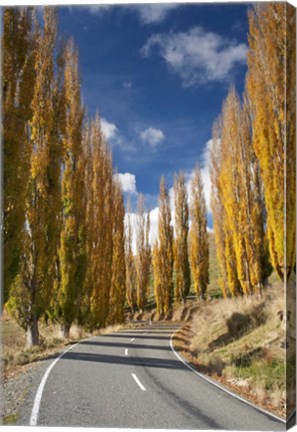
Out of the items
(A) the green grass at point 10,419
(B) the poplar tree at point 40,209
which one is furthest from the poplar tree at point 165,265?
(A) the green grass at point 10,419

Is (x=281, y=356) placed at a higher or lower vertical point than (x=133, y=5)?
lower

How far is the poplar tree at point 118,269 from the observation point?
81.9 ft

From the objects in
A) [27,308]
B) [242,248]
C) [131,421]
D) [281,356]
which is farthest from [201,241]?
[131,421]

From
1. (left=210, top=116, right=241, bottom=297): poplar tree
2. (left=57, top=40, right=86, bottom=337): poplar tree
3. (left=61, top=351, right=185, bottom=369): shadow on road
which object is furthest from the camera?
(left=210, top=116, right=241, bottom=297): poplar tree

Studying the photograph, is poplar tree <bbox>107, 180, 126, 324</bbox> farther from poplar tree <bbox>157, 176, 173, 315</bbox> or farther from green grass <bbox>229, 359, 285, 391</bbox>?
green grass <bbox>229, 359, 285, 391</bbox>

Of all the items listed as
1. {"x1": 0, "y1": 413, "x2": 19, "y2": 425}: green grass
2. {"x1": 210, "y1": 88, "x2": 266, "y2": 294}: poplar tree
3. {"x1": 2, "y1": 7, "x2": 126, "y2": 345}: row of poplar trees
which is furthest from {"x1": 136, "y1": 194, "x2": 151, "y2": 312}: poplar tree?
{"x1": 0, "y1": 413, "x2": 19, "y2": 425}: green grass

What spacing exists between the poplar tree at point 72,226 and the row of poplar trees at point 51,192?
1.7 inches

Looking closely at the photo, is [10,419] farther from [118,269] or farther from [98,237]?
[118,269]

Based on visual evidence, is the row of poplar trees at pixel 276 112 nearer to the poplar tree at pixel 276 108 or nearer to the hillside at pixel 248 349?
the poplar tree at pixel 276 108

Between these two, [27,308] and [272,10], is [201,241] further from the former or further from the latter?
[272,10]

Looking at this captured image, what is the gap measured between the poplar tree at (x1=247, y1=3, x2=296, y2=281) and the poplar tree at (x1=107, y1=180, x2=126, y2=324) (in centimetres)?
1608

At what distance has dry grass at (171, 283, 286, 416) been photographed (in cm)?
782

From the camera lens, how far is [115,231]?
26391 millimetres

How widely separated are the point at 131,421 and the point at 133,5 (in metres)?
7.58
